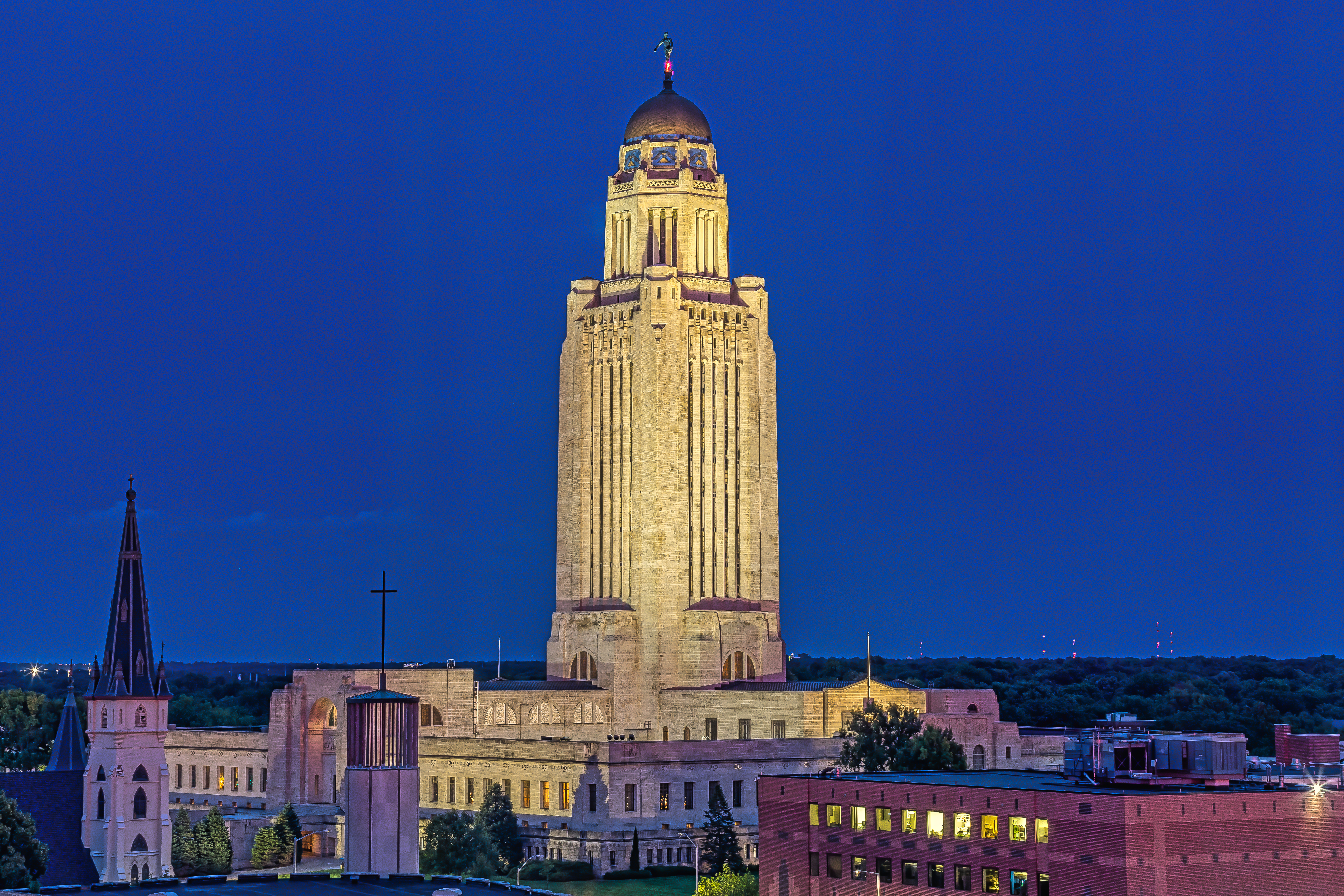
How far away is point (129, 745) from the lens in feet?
436

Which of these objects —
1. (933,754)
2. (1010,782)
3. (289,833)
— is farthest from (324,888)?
(289,833)

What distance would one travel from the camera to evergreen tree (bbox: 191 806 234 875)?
142750mm

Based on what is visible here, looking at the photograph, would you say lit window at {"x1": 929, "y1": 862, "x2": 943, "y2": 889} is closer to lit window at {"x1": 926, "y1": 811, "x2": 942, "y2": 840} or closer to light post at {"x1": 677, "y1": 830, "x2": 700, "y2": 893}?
lit window at {"x1": 926, "y1": 811, "x2": 942, "y2": 840}

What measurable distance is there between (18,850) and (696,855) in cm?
4353

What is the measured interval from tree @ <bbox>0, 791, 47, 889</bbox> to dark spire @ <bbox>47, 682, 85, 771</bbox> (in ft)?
95.0

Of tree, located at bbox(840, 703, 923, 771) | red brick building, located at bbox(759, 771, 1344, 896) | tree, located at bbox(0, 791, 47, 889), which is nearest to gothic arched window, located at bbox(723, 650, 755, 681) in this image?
tree, located at bbox(840, 703, 923, 771)

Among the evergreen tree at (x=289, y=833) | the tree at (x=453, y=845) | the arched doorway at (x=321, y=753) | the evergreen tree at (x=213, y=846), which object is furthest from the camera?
the arched doorway at (x=321, y=753)

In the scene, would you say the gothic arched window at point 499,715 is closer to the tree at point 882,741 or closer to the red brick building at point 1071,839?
the tree at point 882,741

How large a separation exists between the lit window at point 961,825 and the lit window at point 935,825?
0.78m

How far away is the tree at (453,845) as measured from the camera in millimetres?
136875

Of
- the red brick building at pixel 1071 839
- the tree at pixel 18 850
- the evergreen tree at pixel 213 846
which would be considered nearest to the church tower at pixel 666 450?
the evergreen tree at pixel 213 846

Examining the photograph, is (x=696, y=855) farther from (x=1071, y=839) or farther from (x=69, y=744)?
(x=1071, y=839)

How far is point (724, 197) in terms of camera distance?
180m

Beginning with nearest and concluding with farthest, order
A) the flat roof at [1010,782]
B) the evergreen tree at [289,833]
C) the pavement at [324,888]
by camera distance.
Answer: the pavement at [324,888], the flat roof at [1010,782], the evergreen tree at [289,833]
